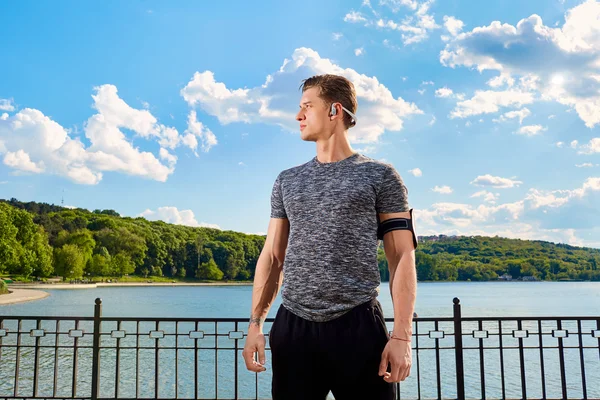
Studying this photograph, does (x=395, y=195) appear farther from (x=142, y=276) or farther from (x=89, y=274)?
(x=142, y=276)

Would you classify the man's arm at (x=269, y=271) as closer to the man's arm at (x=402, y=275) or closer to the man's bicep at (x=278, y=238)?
the man's bicep at (x=278, y=238)

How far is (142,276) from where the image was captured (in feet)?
242

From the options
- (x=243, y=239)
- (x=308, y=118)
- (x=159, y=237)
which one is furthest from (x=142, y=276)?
(x=308, y=118)

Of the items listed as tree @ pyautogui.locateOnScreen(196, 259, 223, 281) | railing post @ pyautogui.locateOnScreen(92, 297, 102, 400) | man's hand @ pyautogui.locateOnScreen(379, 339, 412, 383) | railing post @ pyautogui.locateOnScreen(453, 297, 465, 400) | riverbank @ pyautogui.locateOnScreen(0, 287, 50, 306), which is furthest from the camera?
tree @ pyautogui.locateOnScreen(196, 259, 223, 281)

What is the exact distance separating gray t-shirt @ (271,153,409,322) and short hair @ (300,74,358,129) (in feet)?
0.60

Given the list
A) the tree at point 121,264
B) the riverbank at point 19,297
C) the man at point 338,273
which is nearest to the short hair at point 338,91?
the man at point 338,273

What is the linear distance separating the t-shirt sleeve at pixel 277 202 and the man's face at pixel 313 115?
186mm

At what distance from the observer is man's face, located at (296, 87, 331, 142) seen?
1640 mm

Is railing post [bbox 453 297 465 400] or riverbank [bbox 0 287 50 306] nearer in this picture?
railing post [bbox 453 297 465 400]

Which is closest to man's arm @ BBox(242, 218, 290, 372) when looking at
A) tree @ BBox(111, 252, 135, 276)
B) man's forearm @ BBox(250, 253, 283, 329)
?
man's forearm @ BBox(250, 253, 283, 329)

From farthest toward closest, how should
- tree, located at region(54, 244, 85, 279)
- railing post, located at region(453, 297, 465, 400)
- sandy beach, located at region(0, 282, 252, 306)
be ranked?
1. tree, located at region(54, 244, 85, 279)
2. sandy beach, located at region(0, 282, 252, 306)
3. railing post, located at region(453, 297, 465, 400)

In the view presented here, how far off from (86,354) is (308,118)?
56.7 ft

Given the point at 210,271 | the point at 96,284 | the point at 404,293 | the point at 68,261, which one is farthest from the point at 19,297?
the point at 210,271

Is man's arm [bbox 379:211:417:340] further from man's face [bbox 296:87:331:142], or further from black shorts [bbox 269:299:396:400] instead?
man's face [bbox 296:87:331:142]
